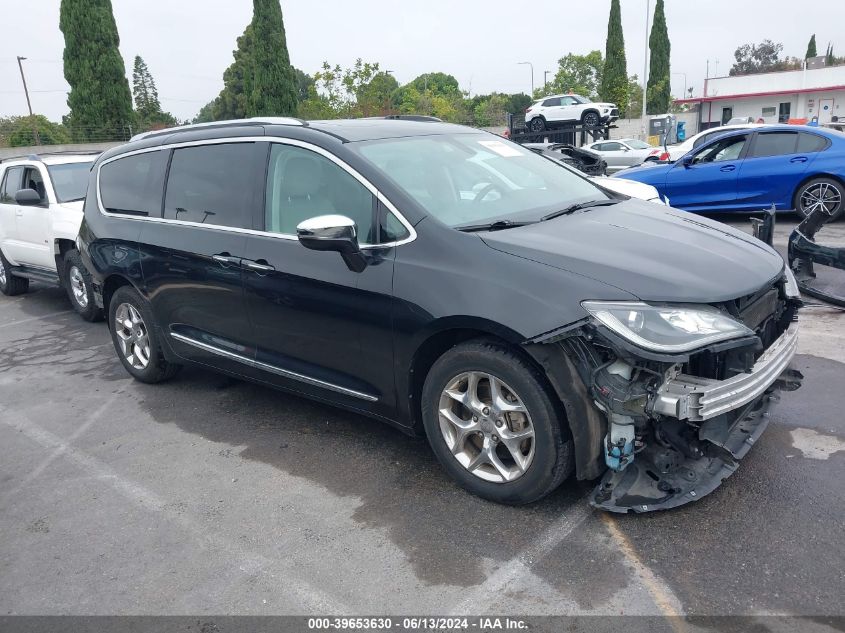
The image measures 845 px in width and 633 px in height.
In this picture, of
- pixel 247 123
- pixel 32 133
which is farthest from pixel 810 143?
pixel 32 133

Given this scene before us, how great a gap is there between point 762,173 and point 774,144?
1.53 feet

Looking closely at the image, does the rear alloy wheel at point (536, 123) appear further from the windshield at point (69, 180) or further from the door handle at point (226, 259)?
the door handle at point (226, 259)

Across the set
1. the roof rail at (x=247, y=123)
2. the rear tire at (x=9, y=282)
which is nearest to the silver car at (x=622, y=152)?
the rear tire at (x=9, y=282)

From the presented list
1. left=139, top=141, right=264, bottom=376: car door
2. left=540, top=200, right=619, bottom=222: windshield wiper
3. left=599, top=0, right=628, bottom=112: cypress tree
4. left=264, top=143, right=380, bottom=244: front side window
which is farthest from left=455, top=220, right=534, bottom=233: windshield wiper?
left=599, top=0, right=628, bottom=112: cypress tree

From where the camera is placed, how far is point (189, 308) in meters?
4.95

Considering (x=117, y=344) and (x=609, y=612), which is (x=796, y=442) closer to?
(x=609, y=612)

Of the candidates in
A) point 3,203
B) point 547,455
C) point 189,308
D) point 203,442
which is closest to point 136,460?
point 203,442

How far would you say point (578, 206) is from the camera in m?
4.29

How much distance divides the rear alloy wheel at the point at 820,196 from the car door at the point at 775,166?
145mm

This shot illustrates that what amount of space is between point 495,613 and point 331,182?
2.38 meters

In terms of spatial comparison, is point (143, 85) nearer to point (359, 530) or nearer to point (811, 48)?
point (811, 48)

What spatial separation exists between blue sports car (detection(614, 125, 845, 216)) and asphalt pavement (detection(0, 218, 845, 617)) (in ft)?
21.7

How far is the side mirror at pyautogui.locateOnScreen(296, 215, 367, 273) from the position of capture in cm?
359

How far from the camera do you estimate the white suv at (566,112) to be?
28.9m
